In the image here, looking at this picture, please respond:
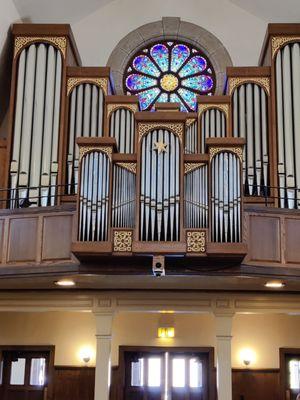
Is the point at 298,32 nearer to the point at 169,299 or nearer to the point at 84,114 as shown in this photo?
the point at 84,114

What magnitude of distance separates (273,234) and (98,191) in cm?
268

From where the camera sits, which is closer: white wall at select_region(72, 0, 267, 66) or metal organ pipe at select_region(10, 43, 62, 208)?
metal organ pipe at select_region(10, 43, 62, 208)

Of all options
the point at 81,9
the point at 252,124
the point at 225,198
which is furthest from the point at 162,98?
the point at 225,198

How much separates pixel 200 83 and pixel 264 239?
17.5 feet

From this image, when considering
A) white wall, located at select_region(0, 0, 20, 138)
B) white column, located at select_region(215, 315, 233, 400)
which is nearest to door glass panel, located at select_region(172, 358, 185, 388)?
white column, located at select_region(215, 315, 233, 400)

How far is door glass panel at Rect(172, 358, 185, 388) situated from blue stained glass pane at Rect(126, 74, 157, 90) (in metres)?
5.63

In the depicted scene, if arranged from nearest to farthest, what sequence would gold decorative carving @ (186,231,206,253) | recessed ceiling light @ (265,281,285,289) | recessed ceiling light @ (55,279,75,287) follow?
gold decorative carving @ (186,231,206,253) < recessed ceiling light @ (265,281,285,289) < recessed ceiling light @ (55,279,75,287)

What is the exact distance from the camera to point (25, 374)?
13867 millimetres

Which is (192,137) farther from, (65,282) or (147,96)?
(65,282)

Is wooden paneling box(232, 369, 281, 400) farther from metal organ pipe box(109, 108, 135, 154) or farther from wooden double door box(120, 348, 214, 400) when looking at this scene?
metal organ pipe box(109, 108, 135, 154)

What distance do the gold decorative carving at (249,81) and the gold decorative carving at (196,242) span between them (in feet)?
13.3

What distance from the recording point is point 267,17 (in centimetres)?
1455

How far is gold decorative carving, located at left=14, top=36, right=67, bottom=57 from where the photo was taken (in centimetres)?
1335

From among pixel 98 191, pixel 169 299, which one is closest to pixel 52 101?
pixel 98 191
